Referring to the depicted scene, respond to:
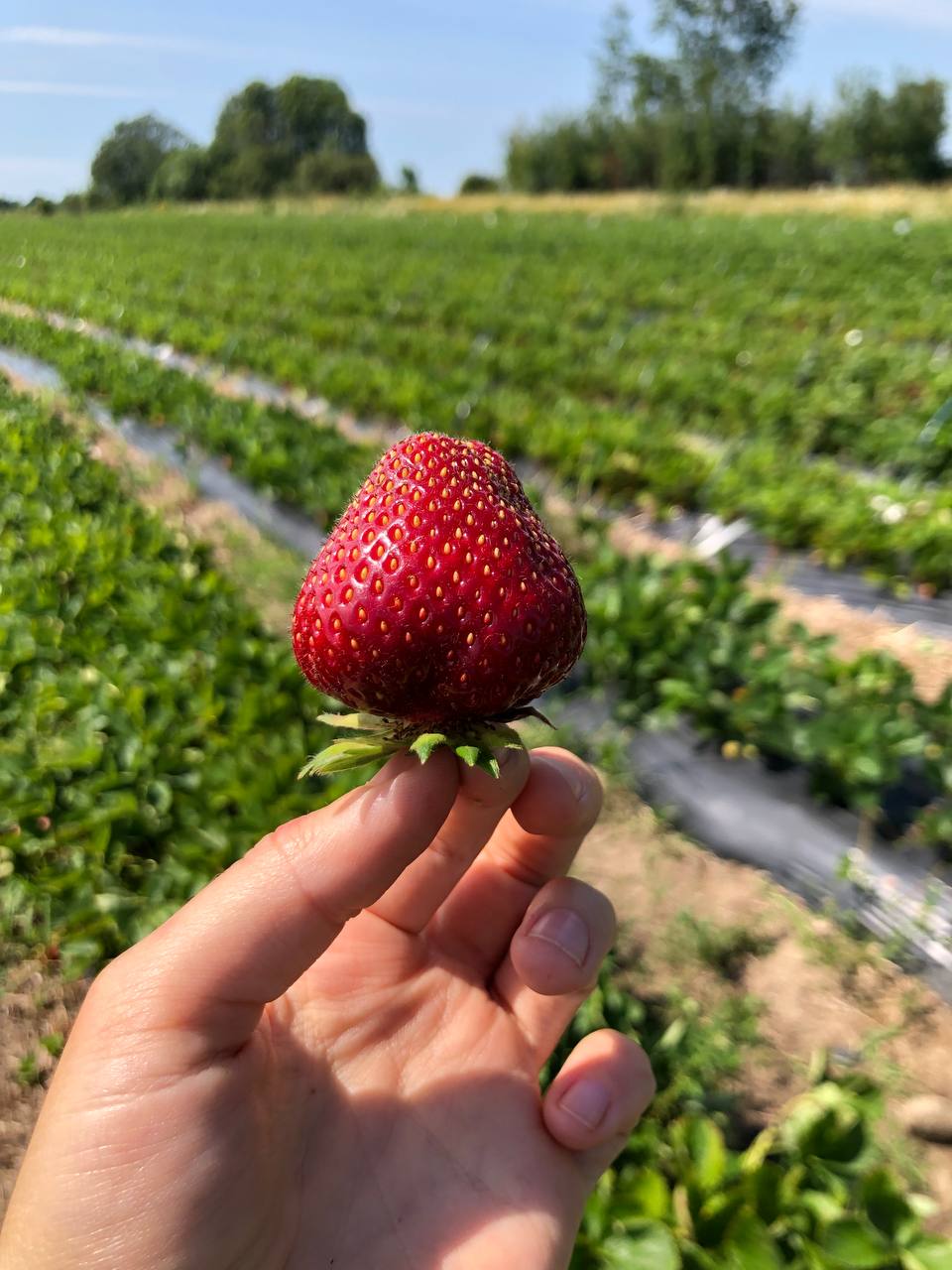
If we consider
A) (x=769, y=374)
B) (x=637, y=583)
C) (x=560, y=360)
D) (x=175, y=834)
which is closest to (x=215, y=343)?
(x=560, y=360)

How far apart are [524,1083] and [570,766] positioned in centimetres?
58

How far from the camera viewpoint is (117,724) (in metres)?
2.64

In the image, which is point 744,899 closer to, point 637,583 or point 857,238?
point 637,583

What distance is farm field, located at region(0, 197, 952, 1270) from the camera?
6.05ft

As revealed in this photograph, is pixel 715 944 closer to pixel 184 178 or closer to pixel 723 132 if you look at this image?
pixel 184 178

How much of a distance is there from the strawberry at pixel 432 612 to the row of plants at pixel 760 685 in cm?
192

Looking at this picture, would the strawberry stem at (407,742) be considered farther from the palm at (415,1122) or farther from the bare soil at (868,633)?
the bare soil at (868,633)

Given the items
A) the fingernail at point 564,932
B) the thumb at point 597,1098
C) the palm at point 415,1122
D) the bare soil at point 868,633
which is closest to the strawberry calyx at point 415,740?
the fingernail at point 564,932

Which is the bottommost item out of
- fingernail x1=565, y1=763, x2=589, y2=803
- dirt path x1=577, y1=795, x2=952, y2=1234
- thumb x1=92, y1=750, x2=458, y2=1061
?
dirt path x1=577, y1=795, x2=952, y2=1234

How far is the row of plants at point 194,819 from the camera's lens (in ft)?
5.32

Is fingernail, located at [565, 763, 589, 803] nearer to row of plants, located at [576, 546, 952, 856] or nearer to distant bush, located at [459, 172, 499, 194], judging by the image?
row of plants, located at [576, 546, 952, 856]

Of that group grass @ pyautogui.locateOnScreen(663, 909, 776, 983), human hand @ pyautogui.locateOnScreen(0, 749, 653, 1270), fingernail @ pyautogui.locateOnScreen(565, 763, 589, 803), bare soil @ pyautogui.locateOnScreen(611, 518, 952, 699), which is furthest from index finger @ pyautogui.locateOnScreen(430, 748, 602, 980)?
bare soil @ pyautogui.locateOnScreen(611, 518, 952, 699)

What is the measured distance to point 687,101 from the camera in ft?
149

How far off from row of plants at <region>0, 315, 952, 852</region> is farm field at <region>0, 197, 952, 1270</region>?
0.01m
